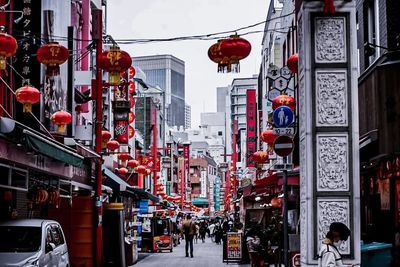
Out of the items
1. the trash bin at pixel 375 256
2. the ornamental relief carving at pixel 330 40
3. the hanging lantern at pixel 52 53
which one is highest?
the hanging lantern at pixel 52 53

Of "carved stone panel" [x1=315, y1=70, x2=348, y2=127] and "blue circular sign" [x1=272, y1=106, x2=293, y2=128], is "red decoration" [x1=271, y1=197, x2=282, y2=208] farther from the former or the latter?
"carved stone panel" [x1=315, y1=70, x2=348, y2=127]

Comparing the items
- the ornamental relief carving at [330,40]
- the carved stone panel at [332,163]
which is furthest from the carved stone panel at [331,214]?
the ornamental relief carving at [330,40]

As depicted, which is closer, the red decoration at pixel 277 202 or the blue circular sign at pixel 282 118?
the blue circular sign at pixel 282 118

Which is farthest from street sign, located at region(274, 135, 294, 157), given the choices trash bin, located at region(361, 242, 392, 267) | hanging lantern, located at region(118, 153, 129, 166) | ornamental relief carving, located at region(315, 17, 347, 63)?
hanging lantern, located at region(118, 153, 129, 166)

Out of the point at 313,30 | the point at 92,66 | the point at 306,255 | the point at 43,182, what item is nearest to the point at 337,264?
the point at 306,255

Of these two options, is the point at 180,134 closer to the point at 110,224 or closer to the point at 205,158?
the point at 205,158

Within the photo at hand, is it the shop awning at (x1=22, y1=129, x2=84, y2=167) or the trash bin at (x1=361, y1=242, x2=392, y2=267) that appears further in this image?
the shop awning at (x1=22, y1=129, x2=84, y2=167)

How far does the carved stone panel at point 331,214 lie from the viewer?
40.6 ft

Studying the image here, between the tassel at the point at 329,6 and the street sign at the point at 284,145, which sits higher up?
the tassel at the point at 329,6

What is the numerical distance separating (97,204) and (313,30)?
14410 mm

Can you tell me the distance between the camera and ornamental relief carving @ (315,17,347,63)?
12719 millimetres

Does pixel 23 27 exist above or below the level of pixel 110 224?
above

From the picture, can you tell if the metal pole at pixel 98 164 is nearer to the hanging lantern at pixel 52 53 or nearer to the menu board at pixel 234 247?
the hanging lantern at pixel 52 53

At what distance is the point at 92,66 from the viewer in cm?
4156
